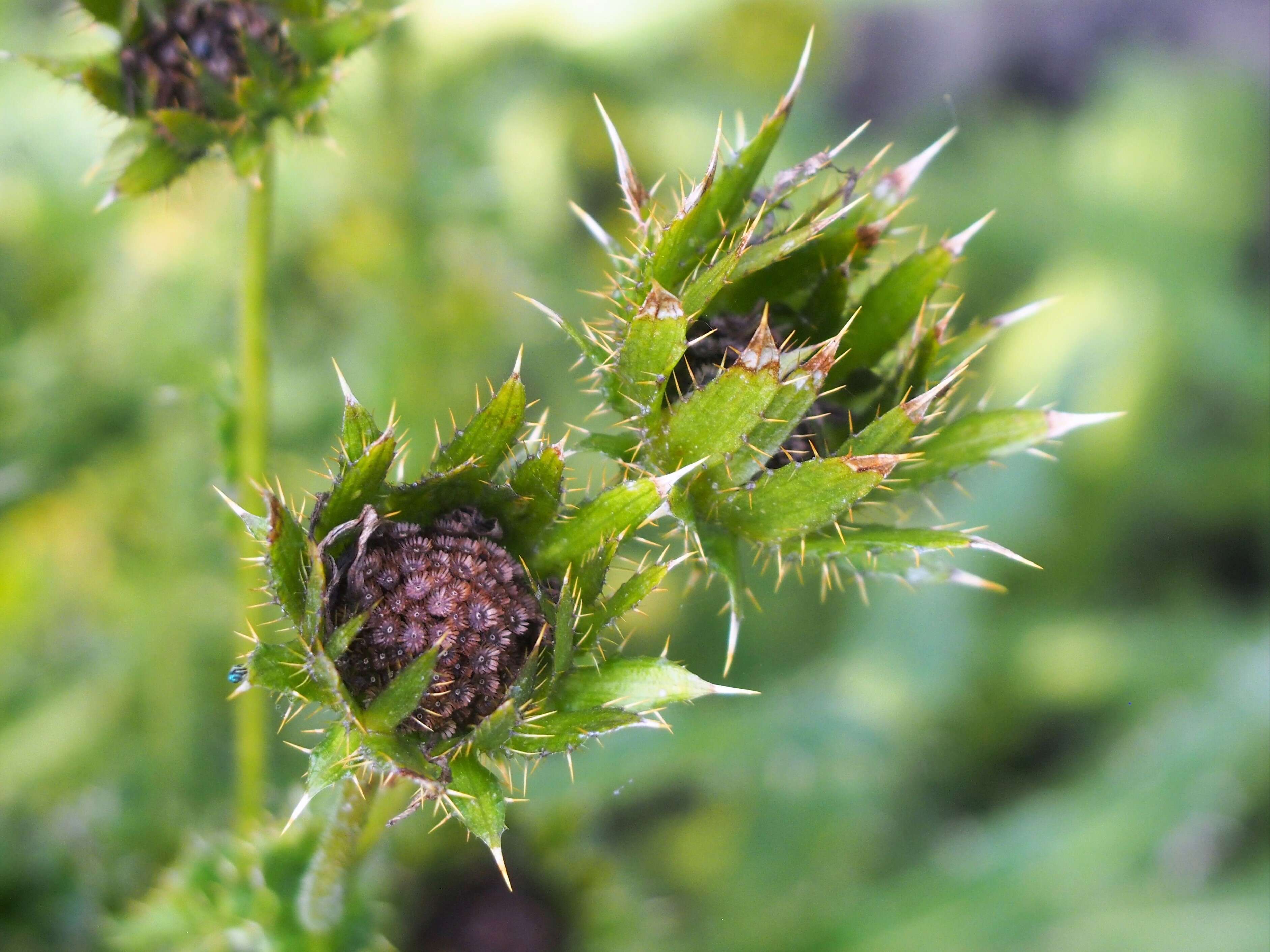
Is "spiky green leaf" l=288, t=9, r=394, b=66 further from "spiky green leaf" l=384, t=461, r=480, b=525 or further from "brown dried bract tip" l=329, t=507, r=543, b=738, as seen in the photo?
"brown dried bract tip" l=329, t=507, r=543, b=738

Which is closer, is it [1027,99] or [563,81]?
[563,81]

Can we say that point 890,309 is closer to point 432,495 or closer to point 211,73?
point 432,495

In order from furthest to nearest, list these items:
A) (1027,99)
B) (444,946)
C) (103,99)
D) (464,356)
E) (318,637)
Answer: (1027,99) < (464,356) < (444,946) < (103,99) < (318,637)

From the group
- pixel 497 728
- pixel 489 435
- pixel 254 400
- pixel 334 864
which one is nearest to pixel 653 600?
pixel 254 400

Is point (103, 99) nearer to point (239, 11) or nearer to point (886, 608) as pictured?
point (239, 11)

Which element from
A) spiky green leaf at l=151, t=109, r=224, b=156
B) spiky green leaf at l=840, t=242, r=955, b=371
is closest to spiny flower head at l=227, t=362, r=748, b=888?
spiky green leaf at l=840, t=242, r=955, b=371

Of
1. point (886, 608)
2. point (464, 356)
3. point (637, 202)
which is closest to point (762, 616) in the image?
point (886, 608)

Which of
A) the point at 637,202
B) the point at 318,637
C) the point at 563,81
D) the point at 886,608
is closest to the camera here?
the point at 318,637
